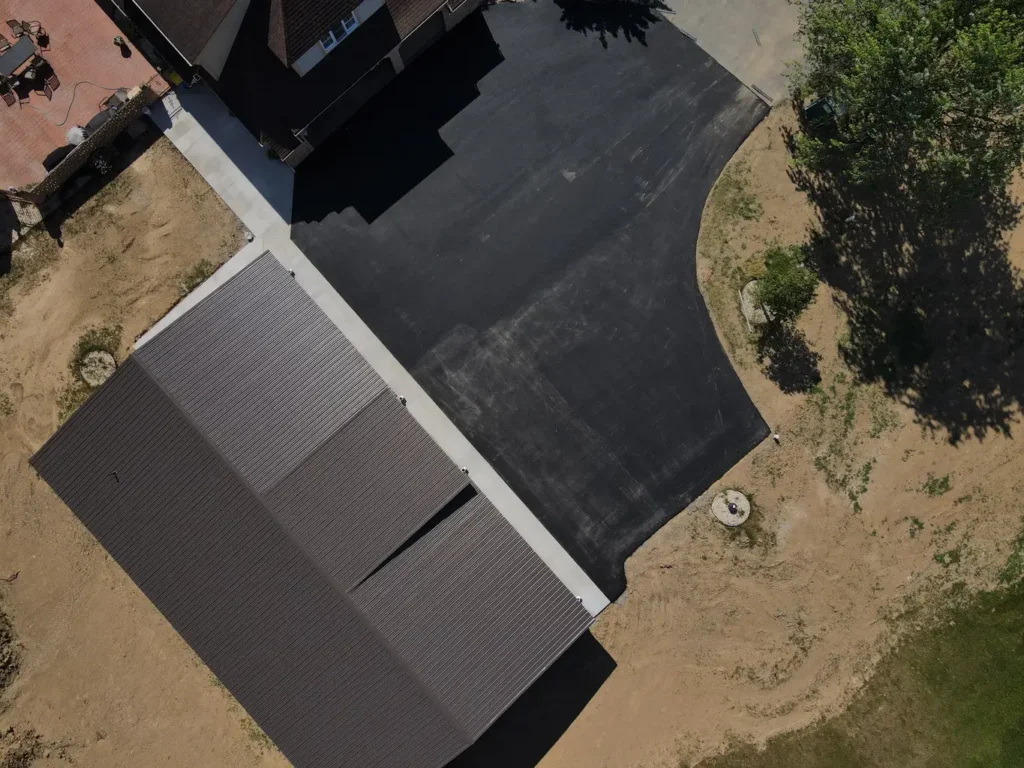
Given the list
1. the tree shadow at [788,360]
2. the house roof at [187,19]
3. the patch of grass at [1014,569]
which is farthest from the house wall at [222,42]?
the patch of grass at [1014,569]

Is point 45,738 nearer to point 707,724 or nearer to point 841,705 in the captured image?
point 707,724

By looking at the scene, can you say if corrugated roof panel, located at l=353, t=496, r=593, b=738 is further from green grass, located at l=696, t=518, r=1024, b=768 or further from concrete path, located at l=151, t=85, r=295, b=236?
concrete path, located at l=151, t=85, r=295, b=236

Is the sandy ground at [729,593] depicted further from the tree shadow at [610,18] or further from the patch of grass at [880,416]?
the tree shadow at [610,18]

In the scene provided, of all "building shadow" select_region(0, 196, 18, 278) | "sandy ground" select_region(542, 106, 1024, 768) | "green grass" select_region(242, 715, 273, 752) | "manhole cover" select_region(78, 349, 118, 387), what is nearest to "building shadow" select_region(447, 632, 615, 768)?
"sandy ground" select_region(542, 106, 1024, 768)

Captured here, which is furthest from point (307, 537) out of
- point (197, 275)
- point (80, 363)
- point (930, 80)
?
point (930, 80)

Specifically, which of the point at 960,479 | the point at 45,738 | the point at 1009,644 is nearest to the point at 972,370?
the point at 960,479

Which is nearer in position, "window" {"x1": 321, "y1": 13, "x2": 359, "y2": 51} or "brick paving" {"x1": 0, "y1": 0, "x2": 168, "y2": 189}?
"window" {"x1": 321, "y1": 13, "x2": 359, "y2": 51}
